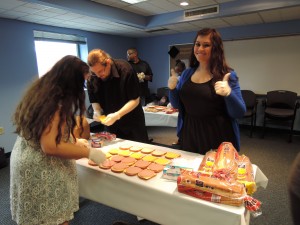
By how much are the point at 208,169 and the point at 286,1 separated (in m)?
2.94

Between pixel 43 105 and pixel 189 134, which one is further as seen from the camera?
pixel 189 134

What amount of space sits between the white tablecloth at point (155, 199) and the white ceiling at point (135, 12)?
2.20 m

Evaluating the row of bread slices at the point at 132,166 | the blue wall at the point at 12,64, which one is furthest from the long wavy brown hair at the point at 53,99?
the blue wall at the point at 12,64

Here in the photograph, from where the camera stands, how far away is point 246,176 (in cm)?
101

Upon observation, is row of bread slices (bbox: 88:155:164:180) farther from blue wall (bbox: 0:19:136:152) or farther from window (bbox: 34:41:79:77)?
window (bbox: 34:41:79:77)

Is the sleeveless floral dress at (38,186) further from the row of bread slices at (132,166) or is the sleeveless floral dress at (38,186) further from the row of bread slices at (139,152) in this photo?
the row of bread slices at (139,152)

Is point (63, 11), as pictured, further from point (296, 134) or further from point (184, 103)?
point (296, 134)

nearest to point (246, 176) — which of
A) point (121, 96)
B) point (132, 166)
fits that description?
point (132, 166)

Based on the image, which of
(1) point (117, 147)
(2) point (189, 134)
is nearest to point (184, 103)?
(2) point (189, 134)

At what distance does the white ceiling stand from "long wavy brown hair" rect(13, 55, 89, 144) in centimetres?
197

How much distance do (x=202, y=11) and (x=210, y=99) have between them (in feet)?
8.92

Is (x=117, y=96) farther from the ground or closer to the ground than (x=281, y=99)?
farther from the ground

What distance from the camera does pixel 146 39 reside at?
561 cm

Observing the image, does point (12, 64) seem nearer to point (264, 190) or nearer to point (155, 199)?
point (155, 199)
